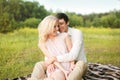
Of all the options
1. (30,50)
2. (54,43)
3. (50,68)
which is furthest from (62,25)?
(30,50)

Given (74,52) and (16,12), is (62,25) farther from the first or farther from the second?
(16,12)

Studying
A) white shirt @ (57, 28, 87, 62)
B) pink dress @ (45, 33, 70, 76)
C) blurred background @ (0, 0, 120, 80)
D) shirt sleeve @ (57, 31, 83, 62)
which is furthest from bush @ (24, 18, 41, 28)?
pink dress @ (45, 33, 70, 76)

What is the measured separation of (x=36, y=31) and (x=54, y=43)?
2.01m

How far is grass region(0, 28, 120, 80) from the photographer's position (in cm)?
545

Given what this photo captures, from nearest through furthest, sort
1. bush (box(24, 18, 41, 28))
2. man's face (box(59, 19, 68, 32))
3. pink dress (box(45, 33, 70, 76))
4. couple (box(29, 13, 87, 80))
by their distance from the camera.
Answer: couple (box(29, 13, 87, 80)) < pink dress (box(45, 33, 70, 76)) < man's face (box(59, 19, 68, 32)) < bush (box(24, 18, 41, 28))

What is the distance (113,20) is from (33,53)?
55.3 inches

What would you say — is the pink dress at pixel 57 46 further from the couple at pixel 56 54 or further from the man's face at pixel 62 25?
the man's face at pixel 62 25

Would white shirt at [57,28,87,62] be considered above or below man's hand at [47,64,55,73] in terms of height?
above

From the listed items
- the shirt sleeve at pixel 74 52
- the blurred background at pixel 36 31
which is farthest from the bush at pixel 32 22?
the shirt sleeve at pixel 74 52

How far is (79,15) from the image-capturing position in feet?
19.0

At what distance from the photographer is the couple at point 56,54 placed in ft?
11.5

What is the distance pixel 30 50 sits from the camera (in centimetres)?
554

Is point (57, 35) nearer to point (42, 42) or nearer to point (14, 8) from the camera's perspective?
point (42, 42)

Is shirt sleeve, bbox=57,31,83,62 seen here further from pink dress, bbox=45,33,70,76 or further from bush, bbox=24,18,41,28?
bush, bbox=24,18,41,28
